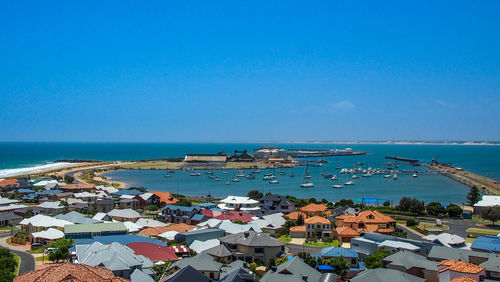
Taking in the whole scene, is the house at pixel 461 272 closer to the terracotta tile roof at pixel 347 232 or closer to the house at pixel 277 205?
the terracotta tile roof at pixel 347 232

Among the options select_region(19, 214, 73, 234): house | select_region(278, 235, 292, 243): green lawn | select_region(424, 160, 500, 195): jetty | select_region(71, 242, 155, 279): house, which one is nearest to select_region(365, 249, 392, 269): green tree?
select_region(278, 235, 292, 243): green lawn

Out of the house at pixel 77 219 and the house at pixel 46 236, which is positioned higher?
the house at pixel 77 219

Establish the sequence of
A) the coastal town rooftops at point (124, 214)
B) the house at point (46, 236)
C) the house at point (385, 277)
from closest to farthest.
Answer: the house at point (385, 277)
the house at point (46, 236)
the coastal town rooftops at point (124, 214)

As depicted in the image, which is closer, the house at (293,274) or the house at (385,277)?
the house at (385,277)

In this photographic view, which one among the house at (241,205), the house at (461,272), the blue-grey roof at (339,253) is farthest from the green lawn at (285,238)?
the house at (461,272)

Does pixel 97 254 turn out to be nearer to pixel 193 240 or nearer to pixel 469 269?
pixel 193 240

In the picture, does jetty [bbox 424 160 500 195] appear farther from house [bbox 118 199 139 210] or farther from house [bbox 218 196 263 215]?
A: house [bbox 118 199 139 210]

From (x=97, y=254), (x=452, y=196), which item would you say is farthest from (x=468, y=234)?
(x=452, y=196)
